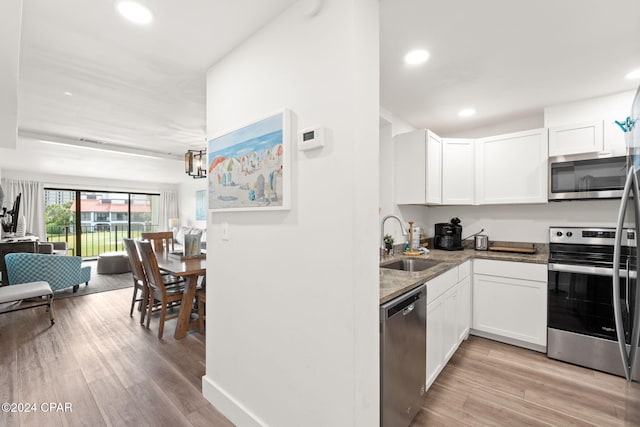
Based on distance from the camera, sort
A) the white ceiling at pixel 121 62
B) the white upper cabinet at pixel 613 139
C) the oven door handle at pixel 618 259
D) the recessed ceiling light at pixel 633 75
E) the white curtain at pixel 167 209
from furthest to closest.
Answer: the white curtain at pixel 167 209
the white upper cabinet at pixel 613 139
the recessed ceiling light at pixel 633 75
the white ceiling at pixel 121 62
the oven door handle at pixel 618 259

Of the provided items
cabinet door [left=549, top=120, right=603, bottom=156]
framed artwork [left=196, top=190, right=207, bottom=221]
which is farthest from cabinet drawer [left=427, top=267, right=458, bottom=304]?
framed artwork [left=196, top=190, right=207, bottom=221]

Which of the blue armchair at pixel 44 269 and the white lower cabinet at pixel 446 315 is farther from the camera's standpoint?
the blue armchair at pixel 44 269

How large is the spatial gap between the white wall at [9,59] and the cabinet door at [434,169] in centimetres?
310

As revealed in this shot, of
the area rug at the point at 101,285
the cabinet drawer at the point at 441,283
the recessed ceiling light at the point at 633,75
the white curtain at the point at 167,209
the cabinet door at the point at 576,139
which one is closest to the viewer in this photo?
the cabinet drawer at the point at 441,283

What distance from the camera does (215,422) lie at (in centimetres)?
180

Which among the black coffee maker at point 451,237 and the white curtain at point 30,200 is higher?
the white curtain at point 30,200

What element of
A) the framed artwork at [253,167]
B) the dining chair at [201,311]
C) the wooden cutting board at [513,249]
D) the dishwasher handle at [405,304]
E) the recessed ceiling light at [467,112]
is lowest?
the dining chair at [201,311]

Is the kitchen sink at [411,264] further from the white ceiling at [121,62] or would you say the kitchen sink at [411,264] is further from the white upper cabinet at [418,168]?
the white ceiling at [121,62]

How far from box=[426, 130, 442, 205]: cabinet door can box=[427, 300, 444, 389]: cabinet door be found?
1296 millimetres

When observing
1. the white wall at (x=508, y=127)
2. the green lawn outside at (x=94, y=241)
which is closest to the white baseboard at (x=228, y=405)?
the white wall at (x=508, y=127)

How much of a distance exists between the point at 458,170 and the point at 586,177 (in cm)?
110

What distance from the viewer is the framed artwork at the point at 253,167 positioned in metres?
1.47

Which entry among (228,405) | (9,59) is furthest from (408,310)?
(9,59)

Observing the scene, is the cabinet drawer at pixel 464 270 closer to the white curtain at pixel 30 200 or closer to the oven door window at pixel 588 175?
the oven door window at pixel 588 175
